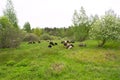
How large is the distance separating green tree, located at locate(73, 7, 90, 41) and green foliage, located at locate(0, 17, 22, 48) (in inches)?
666

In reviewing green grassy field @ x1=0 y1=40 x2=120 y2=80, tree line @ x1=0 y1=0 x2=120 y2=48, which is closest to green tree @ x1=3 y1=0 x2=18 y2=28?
tree line @ x1=0 y1=0 x2=120 y2=48

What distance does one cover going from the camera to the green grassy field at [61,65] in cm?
2312

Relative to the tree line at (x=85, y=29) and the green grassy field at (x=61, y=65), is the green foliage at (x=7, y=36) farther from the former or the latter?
the green grassy field at (x=61, y=65)

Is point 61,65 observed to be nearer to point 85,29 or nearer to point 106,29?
point 106,29

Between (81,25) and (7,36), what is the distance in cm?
1998

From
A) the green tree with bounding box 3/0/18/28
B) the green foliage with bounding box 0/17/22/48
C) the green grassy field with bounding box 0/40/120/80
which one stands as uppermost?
the green tree with bounding box 3/0/18/28

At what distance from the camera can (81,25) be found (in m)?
52.6

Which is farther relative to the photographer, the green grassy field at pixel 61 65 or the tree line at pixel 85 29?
the tree line at pixel 85 29

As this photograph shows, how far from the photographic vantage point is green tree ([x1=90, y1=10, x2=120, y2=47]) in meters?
34.5

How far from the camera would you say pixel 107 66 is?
26156mm

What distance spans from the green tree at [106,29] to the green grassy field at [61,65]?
3047mm

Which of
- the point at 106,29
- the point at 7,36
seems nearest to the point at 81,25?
the point at 106,29

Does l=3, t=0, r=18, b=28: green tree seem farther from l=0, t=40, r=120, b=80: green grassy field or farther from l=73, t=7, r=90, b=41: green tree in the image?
l=0, t=40, r=120, b=80: green grassy field

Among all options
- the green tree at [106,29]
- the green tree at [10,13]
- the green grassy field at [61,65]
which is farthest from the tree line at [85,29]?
the green tree at [10,13]
